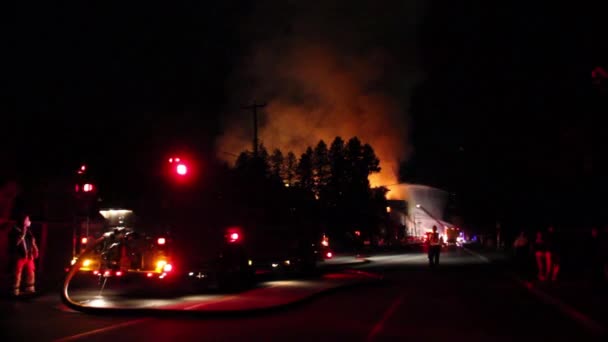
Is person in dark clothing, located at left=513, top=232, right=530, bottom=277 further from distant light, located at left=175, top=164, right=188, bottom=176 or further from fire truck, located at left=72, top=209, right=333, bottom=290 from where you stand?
distant light, located at left=175, top=164, right=188, bottom=176

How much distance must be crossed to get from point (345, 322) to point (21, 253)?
8590mm

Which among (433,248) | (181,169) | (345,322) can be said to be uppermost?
(181,169)

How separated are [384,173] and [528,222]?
63.6 metres

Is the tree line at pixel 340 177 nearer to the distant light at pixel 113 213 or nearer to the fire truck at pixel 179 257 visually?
the distant light at pixel 113 213

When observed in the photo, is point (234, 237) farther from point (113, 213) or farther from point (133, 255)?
point (113, 213)

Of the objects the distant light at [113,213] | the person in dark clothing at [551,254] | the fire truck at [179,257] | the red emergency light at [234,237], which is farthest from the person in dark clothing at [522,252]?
the distant light at [113,213]

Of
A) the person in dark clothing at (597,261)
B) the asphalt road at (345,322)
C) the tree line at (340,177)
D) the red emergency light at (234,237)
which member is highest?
the tree line at (340,177)

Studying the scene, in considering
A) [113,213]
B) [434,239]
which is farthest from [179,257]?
[113,213]

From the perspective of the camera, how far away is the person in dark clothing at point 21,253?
16.3 metres

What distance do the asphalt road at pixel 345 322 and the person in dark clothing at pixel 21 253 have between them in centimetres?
68

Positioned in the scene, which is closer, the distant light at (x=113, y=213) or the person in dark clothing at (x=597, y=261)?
the person in dark clothing at (x=597, y=261)

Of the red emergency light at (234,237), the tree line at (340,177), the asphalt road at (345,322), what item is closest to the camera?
the asphalt road at (345,322)

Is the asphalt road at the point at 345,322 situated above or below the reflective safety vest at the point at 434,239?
below

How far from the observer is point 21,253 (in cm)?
1630
